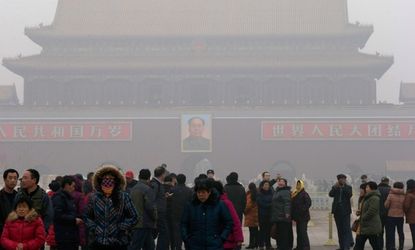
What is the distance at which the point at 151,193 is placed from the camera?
8766 millimetres

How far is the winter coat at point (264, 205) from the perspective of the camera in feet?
37.0

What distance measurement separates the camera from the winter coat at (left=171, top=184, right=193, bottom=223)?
10.1m

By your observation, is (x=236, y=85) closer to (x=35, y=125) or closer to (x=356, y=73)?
(x=356, y=73)

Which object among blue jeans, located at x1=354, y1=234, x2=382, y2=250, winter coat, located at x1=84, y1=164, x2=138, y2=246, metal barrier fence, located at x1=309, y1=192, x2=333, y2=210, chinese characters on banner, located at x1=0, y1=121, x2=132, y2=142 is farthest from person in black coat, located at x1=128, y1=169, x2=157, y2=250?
chinese characters on banner, located at x1=0, y1=121, x2=132, y2=142

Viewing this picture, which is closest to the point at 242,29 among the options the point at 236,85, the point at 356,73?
the point at 236,85

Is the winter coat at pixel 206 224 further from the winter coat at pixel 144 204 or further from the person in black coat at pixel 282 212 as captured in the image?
the person in black coat at pixel 282 212

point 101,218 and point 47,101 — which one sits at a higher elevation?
point 47,101

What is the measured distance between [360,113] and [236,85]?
6.39 meters

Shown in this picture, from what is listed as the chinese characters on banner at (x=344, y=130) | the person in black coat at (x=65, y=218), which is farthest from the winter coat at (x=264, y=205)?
the chinese characters on banner at (x=344, y=130)

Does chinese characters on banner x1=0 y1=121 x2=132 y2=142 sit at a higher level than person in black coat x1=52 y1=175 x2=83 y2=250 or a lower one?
higher

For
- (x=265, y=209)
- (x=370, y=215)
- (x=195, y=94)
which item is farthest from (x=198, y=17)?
(x=370, y=215)

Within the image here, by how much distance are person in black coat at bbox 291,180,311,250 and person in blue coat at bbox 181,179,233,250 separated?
4.62 m

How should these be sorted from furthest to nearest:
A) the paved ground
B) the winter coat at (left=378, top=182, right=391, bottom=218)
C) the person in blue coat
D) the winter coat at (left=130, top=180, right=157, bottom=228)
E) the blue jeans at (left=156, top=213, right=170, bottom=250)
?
the paved ground
the winter coat at (left=378, top=182, right=391, bottom=218)
the blue jeans at (left=156, top=213, right=170, bottom=250)
the winter coat at (left=130, top=180, right=157, bottom=228)
the person in blue coat

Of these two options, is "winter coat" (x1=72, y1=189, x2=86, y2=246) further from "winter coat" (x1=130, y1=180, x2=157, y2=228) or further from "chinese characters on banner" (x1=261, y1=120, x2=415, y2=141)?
"chinese characters on banner" (x1=261, y1=120, x2=415, y2=141)
